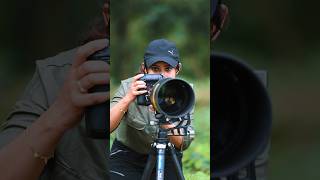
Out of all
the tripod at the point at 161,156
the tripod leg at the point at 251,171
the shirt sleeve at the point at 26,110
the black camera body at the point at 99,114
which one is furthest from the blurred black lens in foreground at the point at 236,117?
the shirt sleeve at the point at 26,110

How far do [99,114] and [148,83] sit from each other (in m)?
0.17

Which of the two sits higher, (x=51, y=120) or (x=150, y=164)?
(x=51, y=120)

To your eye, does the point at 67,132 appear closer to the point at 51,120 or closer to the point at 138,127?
the point at 51,120

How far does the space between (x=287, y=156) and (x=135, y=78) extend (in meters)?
0.48

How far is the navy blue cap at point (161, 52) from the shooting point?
144 centimetres

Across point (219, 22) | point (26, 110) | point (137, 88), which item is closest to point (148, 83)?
point (137, 88)

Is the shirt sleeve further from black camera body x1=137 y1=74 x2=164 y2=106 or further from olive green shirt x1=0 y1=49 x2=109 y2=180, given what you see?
black camera body x1=137 y1=74 x2=164 y2=106

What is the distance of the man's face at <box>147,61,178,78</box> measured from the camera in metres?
1.46

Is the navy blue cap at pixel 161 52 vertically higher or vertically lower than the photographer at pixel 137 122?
higher

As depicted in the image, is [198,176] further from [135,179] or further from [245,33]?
[245,33]

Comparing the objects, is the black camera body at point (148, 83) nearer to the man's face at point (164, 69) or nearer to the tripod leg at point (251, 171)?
the man's face at point (164, 69)

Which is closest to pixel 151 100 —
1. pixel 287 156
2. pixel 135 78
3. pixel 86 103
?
pixel 135 78

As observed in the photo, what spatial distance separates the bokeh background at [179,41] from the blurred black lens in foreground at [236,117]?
2.6 inches

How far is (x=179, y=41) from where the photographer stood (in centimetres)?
143
